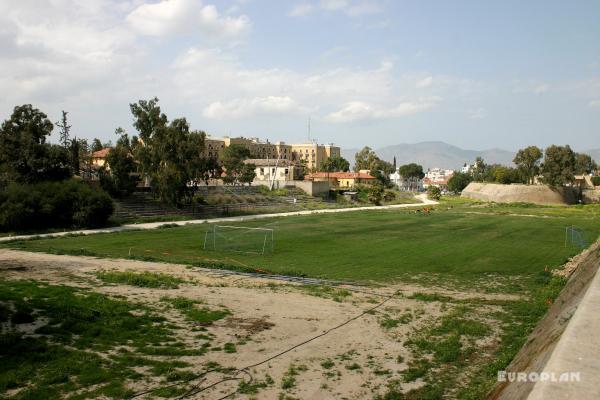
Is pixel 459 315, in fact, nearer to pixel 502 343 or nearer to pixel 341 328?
pixel 502 343

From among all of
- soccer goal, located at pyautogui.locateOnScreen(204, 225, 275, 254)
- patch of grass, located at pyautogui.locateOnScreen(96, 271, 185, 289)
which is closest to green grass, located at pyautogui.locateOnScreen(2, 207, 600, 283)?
soccer goal, located at pyautogui.locateOnScreen(204, 225, 275, 254)

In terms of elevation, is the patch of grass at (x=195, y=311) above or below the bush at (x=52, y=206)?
below

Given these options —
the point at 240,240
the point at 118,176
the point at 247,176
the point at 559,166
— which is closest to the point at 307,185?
the point at 247,176

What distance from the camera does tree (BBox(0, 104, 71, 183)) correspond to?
178 ft

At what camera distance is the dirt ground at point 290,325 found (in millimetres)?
12016

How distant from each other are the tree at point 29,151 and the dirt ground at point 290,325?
31.6 meters

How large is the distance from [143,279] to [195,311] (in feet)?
19.2

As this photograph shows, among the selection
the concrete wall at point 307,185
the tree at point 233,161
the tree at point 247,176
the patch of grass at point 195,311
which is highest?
the tree at point 233,161

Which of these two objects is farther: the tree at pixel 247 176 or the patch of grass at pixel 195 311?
the tree at pixel 247 176

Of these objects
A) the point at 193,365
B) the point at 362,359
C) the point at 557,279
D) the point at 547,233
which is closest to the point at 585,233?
the point at 547,233

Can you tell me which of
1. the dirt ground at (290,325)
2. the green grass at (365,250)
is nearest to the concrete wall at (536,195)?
the green grass at (365,250)

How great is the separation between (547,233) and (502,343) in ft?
137

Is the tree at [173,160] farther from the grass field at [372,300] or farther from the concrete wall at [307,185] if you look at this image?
the concrete wall at [307,185]

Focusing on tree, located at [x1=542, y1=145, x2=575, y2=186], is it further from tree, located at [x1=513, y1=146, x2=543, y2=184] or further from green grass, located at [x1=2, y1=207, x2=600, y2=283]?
green grass, located at [x1=2, y1=207, x2=600, y2=283]
